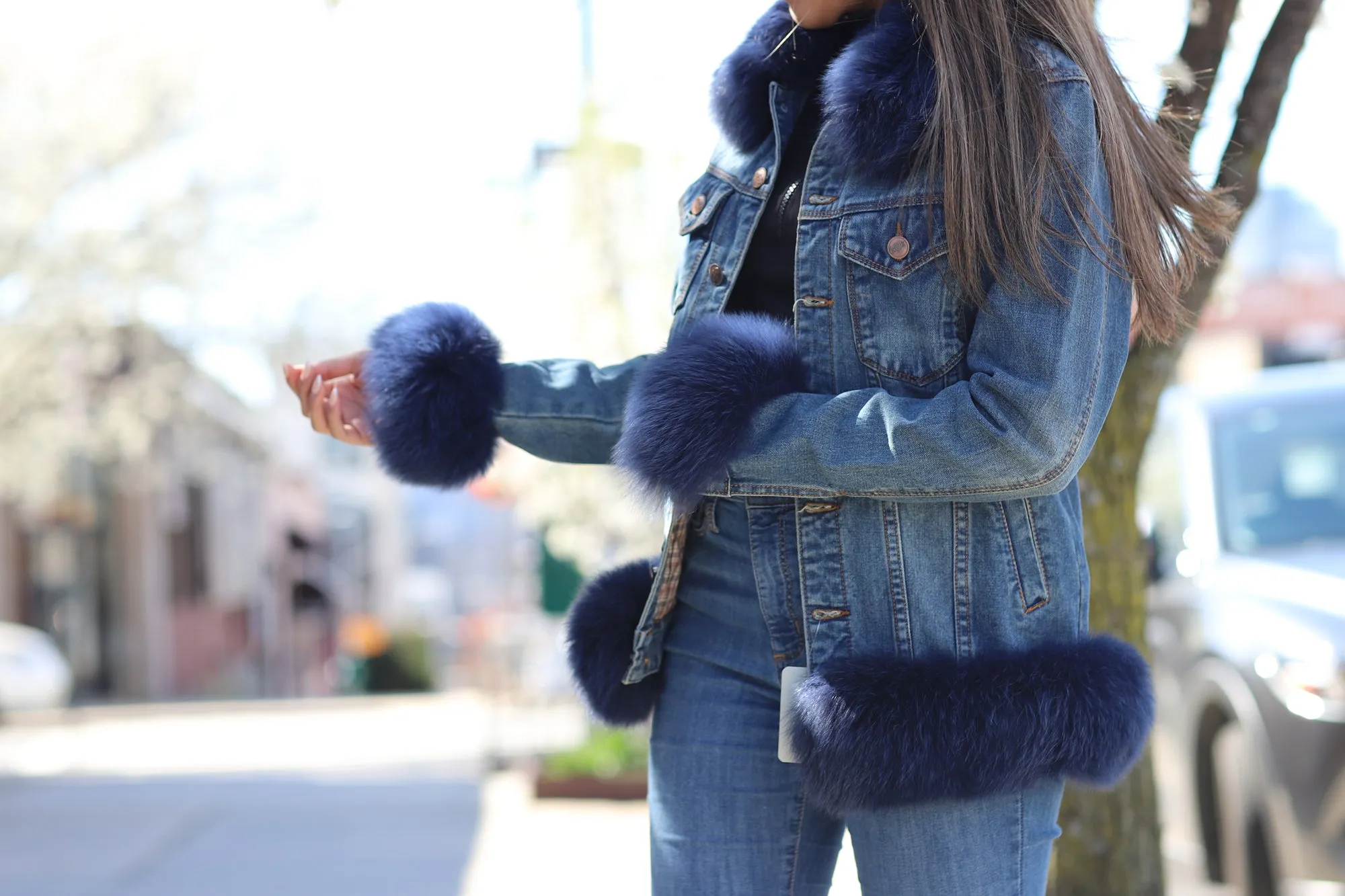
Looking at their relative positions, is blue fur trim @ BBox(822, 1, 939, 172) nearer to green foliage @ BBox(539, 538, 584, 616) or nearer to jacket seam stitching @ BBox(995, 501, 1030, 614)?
jacket seam stitching @ BBox(995, 501, 1030, 614)

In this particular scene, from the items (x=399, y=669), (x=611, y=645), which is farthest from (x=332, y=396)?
(x=399, y=669)

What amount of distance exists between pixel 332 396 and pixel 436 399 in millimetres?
208

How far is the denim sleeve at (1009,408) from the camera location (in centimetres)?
151

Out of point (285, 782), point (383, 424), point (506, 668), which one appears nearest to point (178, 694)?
point (506, 668)

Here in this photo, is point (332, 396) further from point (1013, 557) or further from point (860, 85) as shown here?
point (1013, 557)

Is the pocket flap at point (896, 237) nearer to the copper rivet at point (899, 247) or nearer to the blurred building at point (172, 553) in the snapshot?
the copper rivet at point (899, 247)

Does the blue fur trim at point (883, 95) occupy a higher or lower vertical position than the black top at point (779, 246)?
higher

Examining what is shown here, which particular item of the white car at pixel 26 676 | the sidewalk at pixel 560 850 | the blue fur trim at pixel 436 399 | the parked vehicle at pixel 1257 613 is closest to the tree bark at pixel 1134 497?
the parked vehicle at pixel 1257 613

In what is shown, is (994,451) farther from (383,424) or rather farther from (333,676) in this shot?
(333,676)

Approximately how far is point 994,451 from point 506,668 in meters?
10.4

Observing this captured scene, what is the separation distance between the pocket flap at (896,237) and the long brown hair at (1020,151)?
0.11 ft

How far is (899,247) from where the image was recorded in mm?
1644

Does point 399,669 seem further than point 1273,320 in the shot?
No

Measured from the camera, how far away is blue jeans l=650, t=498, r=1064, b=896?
1.58 meters
